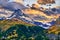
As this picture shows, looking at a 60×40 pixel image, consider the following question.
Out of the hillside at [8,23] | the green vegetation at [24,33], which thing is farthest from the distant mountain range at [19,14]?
the green vegetation at [24,33]

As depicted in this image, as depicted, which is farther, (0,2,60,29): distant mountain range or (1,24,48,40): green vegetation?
(0,2,60,29): distant mountain range

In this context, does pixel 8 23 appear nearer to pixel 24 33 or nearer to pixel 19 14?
pixel 19 14

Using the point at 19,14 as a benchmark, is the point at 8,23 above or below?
below

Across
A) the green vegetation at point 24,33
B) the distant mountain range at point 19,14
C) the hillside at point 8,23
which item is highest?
the distant mountain range at point 19,14

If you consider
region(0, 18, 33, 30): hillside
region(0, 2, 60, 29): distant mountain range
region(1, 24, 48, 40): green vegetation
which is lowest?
region(1, 24, 48, 40): green vegetation

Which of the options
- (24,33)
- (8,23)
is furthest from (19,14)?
(24,33)

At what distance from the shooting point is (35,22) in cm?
1148

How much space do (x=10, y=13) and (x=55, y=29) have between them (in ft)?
5.91

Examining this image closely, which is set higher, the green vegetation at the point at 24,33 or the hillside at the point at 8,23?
the hillside at the point at 8,23

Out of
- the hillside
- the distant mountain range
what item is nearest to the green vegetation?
the hillside

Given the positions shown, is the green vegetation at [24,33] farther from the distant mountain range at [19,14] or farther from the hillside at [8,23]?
the distant mountain range at [19,14]

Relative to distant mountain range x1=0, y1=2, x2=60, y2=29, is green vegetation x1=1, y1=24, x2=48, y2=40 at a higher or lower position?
lower

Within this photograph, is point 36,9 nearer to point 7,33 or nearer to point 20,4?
point 20,4

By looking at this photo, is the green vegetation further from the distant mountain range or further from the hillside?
the distant mountain range
